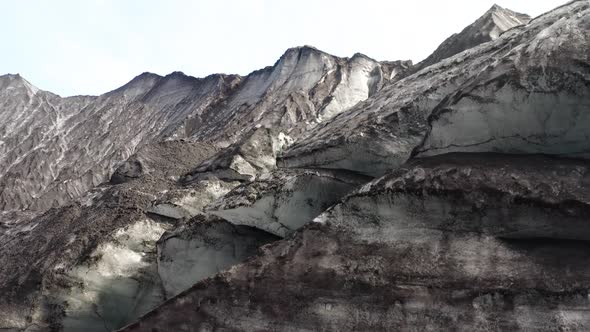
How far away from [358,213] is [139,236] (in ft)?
18.8

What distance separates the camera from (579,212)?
5.02 meters

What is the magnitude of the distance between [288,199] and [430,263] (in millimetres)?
2987

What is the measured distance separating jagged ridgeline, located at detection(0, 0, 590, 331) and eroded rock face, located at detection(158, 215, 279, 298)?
0.08 ft

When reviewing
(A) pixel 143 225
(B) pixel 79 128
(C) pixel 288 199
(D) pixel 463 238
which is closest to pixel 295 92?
(B) pixel 79 128

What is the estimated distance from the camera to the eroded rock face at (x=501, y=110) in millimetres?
5641

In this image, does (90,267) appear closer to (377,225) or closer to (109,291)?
(109,291)

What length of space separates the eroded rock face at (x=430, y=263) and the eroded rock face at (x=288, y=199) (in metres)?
1.55

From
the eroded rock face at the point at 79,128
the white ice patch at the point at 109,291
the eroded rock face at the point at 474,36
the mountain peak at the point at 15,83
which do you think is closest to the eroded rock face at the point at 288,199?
the white ice patch at the point at 109,291

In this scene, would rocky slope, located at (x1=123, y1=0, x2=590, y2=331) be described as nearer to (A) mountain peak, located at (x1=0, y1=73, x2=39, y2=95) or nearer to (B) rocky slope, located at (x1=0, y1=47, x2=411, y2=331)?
(B) rocky slope, located at (x1=0, y1=47, x2=411, y2=331)

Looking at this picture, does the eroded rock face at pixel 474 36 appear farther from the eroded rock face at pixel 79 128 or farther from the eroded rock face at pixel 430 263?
the eroded rock face at pixel 79 128

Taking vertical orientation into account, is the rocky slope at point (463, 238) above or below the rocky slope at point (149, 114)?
below

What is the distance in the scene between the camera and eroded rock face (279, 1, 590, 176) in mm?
5641

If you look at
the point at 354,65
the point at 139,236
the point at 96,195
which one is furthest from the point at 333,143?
the point at 354,65

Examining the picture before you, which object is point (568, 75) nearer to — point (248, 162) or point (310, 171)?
point (310, 171)
